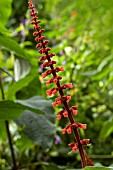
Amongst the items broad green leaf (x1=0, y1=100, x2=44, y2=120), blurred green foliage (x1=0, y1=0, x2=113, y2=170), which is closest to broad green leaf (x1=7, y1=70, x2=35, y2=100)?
blurred green foliage (x1=0, y1=0, x2=113, y2=170)

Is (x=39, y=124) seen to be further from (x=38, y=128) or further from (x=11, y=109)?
(x=11, y=109)

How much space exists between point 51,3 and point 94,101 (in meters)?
0.97

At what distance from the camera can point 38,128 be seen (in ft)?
2.73

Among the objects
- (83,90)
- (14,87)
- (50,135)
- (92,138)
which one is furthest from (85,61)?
(50,135)

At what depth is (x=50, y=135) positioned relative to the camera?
0.80 m

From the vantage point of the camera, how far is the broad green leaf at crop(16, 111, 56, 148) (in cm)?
80

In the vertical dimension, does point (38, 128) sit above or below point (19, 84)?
below

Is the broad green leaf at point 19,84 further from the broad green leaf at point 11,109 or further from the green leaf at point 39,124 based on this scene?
the broad green leaf at point 11,109

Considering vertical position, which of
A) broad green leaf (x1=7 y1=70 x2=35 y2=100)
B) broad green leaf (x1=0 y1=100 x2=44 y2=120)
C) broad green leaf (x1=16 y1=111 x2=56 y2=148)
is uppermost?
broad green leaf (x1=7 y1=70 x2=35 y2=100)

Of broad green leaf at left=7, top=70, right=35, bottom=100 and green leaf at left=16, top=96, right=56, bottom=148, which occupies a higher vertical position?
broad green leaf at left=7, top=70, right=35, bottom=100

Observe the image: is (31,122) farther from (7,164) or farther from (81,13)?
(81,13)

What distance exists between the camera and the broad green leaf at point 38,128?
2.61 ft

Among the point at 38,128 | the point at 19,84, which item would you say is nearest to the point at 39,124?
the point at 38,128

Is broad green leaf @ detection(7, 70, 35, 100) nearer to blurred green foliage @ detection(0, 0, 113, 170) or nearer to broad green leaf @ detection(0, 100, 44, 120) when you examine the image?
blurred green foliage @ detection(0, 0, 113, 170)
